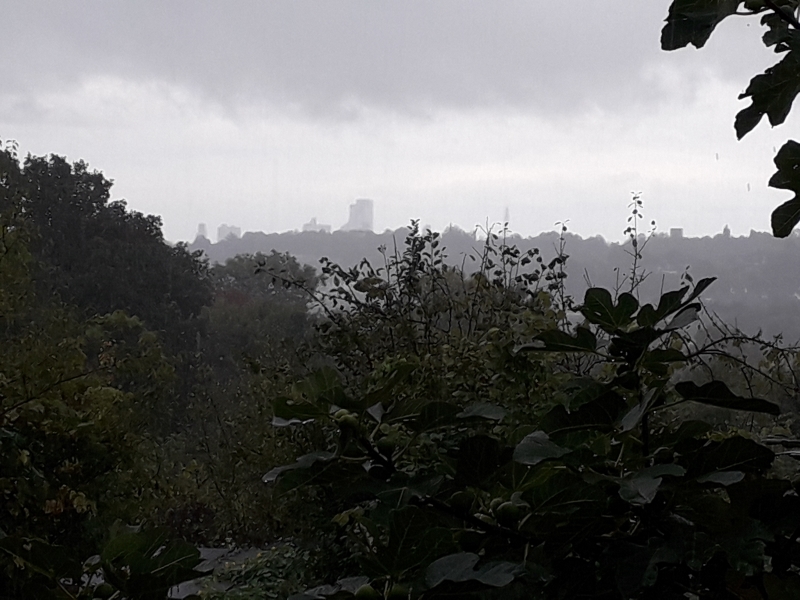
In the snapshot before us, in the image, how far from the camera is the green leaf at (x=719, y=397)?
470 millimetres

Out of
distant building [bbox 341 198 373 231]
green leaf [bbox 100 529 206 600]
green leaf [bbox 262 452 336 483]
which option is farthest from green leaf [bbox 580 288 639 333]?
distant building [bbox 341 198 373 231]

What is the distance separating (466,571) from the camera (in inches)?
15.4

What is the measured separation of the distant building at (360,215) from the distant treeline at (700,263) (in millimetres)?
2590

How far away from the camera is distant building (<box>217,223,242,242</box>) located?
548 inches

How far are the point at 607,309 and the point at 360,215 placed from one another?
7.43 meters

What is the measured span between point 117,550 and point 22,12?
7.08m

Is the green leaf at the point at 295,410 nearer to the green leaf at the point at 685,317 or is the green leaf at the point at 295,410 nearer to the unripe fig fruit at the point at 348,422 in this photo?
the unripe fig fruit at the point at 348,422

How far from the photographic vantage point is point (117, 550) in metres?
0.43

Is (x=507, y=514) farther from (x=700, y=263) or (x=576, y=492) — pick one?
(x=700, y=263)

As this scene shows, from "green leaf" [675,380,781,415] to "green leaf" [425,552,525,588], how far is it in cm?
18

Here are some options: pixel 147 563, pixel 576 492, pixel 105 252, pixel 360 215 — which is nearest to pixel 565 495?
pixel 576 492

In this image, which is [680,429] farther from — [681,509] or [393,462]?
[393,462]

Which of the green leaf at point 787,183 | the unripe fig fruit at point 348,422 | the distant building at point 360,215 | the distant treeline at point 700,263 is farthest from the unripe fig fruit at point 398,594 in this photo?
the distant building at point 360,215

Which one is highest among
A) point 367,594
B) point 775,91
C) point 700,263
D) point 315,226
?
point 315,226
